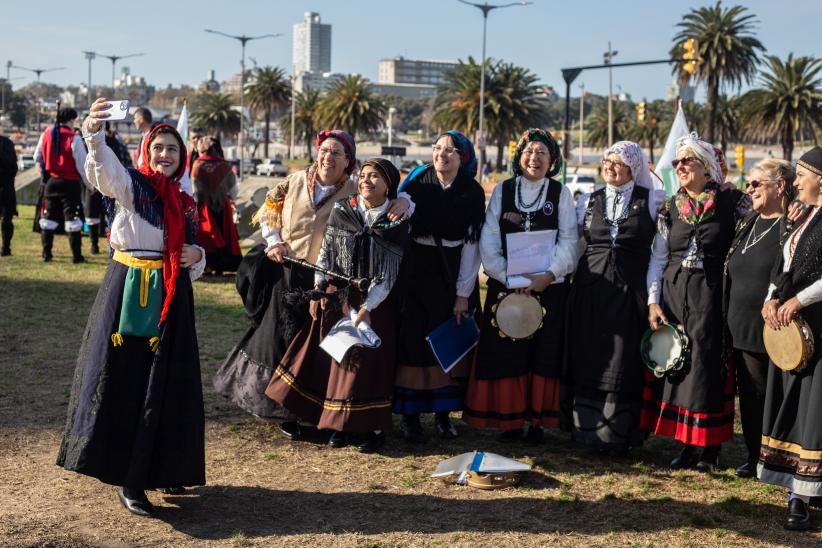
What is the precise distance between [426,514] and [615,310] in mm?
1757

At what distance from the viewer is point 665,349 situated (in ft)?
18.6

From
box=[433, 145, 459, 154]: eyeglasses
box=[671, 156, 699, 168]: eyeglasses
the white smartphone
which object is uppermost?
the white smartphone

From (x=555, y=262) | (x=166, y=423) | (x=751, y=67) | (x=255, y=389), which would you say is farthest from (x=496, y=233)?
(x=751, y=67)

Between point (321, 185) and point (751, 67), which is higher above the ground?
point (751, 67)

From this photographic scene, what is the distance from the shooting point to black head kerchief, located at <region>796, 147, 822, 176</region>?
4.90 metres

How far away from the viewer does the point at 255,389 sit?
20.1 feet

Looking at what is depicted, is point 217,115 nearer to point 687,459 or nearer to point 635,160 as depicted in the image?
point 635,160

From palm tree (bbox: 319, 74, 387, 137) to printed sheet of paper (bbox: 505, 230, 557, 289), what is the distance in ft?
200

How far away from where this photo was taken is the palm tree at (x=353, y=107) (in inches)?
2640

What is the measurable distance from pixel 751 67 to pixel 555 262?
49.6 meters

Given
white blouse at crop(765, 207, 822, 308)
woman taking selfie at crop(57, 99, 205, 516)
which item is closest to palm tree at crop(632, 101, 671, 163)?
white blouse at crop(765, 207, 822, 308)

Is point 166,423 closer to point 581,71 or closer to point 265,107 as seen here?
point 581,71

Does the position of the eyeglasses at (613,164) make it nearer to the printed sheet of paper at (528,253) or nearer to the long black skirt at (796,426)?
the printed sheet of paper at (528,253)

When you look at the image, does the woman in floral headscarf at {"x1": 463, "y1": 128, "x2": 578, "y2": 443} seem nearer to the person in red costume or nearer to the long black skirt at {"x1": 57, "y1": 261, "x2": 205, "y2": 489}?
the long black skirt at {"x1": 57, "y1": 261, "x2": 205, "y2": 489}
